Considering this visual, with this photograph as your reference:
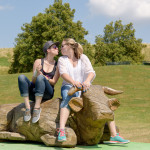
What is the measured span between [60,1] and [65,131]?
38328mm

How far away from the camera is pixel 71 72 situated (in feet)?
20.1

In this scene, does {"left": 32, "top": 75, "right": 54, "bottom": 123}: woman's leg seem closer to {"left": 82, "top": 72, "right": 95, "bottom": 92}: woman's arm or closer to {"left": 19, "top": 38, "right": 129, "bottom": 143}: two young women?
{"left": 19, "top": 38, "right": 129, "bottom": 143}: two young women

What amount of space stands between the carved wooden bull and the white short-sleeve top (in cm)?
47

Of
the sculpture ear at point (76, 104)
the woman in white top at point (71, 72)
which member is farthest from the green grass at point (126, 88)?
the sculpture ear at point (76, 104)

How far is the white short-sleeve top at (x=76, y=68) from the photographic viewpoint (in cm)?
606

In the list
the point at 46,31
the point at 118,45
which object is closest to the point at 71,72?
the point at 46,31

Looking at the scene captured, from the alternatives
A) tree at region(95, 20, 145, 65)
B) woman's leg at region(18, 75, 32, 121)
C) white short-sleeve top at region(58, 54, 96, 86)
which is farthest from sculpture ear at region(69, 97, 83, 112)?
tree at region(95, 20, 145, 65)

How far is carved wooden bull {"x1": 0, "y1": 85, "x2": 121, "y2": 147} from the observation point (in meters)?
5.36

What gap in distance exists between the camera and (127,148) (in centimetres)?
576

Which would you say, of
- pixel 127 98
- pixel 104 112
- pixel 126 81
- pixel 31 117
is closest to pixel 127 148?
pixel 104 112

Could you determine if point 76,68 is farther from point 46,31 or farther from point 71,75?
point 46,31

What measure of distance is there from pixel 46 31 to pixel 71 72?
33726mm

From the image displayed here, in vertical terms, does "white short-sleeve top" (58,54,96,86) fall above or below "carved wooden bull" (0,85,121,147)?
above

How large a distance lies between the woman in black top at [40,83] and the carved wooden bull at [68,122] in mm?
190
